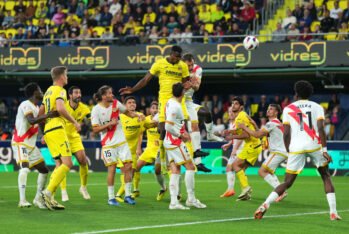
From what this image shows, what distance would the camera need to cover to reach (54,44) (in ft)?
113

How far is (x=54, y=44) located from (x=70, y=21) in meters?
1.76

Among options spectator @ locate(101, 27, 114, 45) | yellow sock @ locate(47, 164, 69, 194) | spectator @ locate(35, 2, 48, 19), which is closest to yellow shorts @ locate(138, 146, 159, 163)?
yellow sock @ locate(47, 164, 69, 194)

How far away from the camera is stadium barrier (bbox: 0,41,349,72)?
99.9 ft

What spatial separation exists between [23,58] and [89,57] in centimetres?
274

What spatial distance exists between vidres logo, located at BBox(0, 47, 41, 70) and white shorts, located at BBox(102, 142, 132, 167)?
57.4 feet

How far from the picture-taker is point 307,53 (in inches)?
1203

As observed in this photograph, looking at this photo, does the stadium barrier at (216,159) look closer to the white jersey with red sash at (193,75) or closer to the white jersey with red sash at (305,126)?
the white jersey with red sash at (193,75)

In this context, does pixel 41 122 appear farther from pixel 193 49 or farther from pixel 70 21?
pixel 70 21

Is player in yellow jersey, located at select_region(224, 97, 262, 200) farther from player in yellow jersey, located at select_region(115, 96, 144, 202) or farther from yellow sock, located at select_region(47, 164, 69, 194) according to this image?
yellow sock, located at select_region(47, 164, 69, 194)

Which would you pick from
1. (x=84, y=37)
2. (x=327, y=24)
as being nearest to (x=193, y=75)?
(x=327, y=24)

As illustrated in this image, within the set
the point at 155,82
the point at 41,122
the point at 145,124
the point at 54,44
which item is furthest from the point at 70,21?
the point at 41,122

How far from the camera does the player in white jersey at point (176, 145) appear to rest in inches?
599

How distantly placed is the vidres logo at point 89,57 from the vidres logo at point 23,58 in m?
1.03

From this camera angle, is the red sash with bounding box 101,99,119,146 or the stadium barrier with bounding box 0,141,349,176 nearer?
the red sash with bounding box 101,99,119,146
